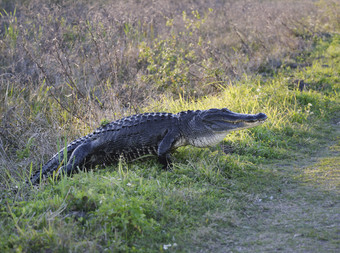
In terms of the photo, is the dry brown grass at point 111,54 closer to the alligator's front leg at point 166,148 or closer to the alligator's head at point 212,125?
the alligator's front leg at point 166,148

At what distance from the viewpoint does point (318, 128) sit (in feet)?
20.1

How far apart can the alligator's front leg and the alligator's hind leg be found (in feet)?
2.92

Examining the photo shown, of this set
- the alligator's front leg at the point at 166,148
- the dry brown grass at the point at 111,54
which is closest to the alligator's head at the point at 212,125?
the alligator's front leg at the point at 166,148

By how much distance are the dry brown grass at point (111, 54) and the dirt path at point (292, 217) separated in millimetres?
3013

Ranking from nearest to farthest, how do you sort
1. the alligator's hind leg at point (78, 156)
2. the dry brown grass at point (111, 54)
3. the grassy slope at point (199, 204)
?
the grassy slope at point (199, 204), the alligator's hind leg at point (78, 156), the dry brown grass at point (111, 54)

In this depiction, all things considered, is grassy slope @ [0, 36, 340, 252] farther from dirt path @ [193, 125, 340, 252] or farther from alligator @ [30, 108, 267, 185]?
alligator @ [30, 108, 267, 185]

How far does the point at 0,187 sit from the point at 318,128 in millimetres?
4791

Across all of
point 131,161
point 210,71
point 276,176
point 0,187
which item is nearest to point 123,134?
point 131,161

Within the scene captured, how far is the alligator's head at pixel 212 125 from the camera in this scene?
4664 millimetres

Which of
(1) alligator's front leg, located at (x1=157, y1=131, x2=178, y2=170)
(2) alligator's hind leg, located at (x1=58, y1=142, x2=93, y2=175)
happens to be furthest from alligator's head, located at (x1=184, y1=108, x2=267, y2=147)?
(2) alligator's hind leg, located at (x1=58, y1=142, x2=93, y2=175)

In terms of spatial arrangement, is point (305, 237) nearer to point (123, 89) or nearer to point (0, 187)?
point (0, 187)

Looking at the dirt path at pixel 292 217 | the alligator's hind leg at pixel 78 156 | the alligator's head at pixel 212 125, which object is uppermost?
the alligator's head at pixel 212 125

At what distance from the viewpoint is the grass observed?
3.18 metres

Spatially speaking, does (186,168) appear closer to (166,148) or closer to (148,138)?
(166,148)
